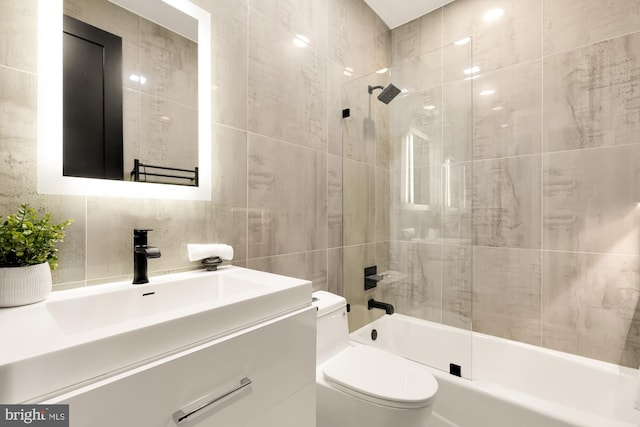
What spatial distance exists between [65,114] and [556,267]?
243 cm

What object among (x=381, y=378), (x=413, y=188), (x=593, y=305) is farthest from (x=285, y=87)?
(x=593, y=305)

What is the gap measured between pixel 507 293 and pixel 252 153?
5.92ft

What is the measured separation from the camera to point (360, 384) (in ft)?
4.19

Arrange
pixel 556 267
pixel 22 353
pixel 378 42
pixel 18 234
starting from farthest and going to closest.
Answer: pixel 378 42, pixel 556 267, pixel 18 234, pixel 22 353

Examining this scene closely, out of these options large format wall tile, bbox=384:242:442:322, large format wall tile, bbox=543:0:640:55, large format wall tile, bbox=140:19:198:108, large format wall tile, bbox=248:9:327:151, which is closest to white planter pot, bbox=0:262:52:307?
large format wall tile, bbox=140:19:198:108

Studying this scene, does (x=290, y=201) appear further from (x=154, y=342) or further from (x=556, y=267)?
(x=556, y=267)

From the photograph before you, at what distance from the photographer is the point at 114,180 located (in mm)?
1007

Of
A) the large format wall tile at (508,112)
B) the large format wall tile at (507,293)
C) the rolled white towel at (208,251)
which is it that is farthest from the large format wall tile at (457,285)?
the rolled white towel at (208,251)

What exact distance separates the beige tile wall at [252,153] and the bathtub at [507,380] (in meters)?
0.58

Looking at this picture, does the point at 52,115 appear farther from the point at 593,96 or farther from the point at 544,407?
the point at 593,96

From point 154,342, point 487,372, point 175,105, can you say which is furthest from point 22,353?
point 487,372

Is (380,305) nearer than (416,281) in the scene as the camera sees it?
No

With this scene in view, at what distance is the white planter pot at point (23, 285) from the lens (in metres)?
0.71

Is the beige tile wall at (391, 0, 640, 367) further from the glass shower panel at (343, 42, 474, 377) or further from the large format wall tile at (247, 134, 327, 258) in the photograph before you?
the large format wall tile at (247, 134, 327, 258)
